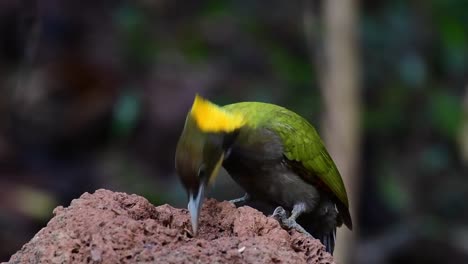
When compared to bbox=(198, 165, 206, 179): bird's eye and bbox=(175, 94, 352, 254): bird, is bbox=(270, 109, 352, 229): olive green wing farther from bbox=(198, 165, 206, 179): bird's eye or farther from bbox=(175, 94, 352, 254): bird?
bbox=(198, 165, 206, 179): bird's eye

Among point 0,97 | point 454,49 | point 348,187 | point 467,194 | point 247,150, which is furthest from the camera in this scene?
point 0,97

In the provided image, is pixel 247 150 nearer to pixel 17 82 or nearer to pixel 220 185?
pixel 220 185

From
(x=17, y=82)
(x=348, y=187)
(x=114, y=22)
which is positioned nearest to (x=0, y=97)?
(x=17, y=82)

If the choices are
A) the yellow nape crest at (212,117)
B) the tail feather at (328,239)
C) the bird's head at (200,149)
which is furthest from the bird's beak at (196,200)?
the tail feather at (328,239)

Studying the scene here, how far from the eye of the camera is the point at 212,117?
5.20 m

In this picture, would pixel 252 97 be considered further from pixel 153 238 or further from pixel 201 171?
pixel 153 238

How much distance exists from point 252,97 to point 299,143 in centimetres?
567

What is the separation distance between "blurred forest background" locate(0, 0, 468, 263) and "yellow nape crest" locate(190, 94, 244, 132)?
4.66 meters

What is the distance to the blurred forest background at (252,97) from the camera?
10781mm

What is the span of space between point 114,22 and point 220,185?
2583 millimetres

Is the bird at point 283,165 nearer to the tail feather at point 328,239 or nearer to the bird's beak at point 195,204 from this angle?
the tail feather at point 328,239

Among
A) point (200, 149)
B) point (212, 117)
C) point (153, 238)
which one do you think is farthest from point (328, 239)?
point (153, 238)

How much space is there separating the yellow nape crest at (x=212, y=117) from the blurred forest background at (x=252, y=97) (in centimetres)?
466

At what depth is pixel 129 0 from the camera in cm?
1209
